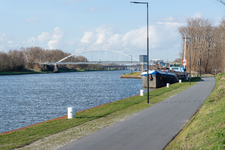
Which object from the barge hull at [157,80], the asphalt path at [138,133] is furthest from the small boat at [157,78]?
the asphalt path at [138,133]

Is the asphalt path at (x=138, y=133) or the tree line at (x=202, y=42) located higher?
the tree line at (x=202, y=42)

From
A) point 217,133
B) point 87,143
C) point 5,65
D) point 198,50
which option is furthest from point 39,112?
point 5,65

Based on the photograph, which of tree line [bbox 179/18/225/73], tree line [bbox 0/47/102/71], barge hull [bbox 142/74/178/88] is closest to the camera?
barge hull [bbox 142/74/178/88]

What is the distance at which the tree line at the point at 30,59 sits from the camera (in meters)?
108

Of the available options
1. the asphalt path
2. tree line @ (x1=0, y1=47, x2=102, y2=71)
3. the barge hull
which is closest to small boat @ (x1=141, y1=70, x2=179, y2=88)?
the barge hull

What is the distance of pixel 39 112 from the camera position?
21.2 meters

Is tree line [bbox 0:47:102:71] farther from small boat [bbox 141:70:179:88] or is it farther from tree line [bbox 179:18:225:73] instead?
small boat [bbox 141:70:179:88]

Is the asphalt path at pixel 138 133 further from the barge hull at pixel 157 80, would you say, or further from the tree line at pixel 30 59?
the tree line at pixel 30 59

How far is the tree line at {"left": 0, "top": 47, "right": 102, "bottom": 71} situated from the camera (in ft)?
353

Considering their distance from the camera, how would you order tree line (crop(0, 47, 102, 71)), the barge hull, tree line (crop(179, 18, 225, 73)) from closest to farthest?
the barge hull
tree line (crop(179, 18, 225, 73))
tree line (crop(0, 47, 102, 71))

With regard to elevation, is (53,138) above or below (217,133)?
below

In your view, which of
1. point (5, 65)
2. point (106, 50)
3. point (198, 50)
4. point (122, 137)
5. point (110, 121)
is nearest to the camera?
point (122, 137)

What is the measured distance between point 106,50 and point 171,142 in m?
149

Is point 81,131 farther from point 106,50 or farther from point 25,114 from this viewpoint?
point 106,50
